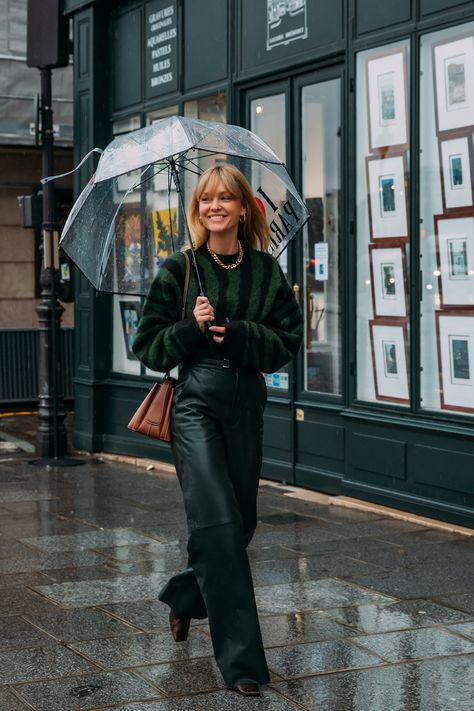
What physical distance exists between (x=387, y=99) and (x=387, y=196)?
0.69 m

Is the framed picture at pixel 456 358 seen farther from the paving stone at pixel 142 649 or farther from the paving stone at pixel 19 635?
the paving stone at pixel 19 635

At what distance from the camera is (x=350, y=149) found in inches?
352

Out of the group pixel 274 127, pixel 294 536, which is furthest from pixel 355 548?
pixel 274 127

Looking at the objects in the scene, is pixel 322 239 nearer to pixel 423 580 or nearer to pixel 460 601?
pixel 423 580

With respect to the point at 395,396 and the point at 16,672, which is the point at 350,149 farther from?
the point at 16,672

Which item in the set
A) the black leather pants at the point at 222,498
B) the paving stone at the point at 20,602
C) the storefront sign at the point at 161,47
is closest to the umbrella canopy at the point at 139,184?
the black leather pants at the point at 222,498

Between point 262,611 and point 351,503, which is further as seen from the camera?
point 351,503

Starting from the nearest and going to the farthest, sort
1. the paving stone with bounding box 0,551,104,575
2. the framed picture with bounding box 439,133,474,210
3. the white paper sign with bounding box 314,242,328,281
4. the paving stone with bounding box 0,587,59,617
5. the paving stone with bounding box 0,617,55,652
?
the paving stone with bounding box 0,617,55,652, the paving stone with bounding box 0,587,59,617, the paving stone with bounding box 0,551,104,575, the framed picture with bounding box 439,133,474,210, the white paper sign with bounding box 314,242,328,281

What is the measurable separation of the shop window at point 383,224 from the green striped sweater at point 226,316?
11.7ft

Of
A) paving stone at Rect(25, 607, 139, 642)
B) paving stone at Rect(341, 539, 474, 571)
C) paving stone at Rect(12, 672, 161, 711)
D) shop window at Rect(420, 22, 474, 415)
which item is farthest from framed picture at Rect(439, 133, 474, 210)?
paving stone at Rect(12, 672, 161, 711)

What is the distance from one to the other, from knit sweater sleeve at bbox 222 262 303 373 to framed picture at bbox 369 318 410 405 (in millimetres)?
3493

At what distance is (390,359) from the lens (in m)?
8.66

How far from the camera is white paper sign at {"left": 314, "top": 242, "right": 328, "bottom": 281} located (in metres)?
9.51

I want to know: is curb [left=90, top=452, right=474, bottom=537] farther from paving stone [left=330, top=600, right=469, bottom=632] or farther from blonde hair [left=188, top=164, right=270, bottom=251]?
blonde hair [left=188, top=164, right=270, bottom=251]
